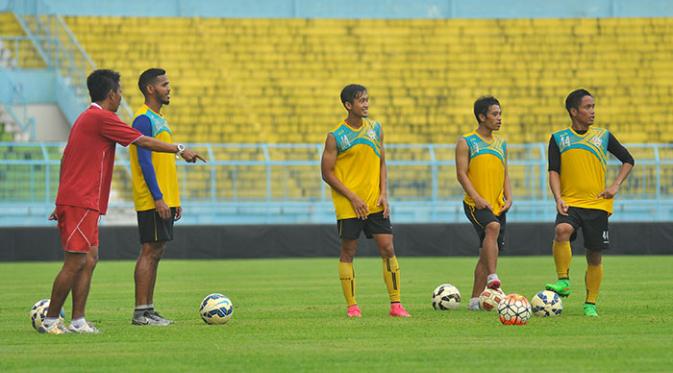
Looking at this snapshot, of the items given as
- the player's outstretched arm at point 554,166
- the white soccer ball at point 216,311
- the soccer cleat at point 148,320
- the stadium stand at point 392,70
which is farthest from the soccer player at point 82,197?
the stadium stand at point 392,70

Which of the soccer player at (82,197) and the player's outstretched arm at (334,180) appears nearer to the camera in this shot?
the soccer player at (82,197)

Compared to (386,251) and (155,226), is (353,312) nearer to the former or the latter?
(386,251)

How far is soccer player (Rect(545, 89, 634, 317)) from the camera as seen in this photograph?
11617mm

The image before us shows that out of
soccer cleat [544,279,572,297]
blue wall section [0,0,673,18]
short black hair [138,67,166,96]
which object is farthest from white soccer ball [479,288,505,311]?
blue wall section [0,0,673,18]

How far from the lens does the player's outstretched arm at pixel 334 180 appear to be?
37.7 feet

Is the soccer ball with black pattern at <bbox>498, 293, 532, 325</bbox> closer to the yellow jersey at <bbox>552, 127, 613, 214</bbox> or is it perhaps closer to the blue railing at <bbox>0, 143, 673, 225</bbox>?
the yellow jersey at <bbox>552, 127, 613, 214</bbox>

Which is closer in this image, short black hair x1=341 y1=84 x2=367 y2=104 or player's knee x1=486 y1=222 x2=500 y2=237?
short black hair x1=341 y1=84 x2=367 y2=104

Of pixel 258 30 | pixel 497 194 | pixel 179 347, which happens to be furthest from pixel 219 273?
pixel 258 30

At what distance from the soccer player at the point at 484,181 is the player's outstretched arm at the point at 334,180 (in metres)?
1.23

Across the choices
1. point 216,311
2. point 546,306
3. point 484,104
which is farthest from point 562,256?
point 216,311

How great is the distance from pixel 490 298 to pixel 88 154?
3912mm

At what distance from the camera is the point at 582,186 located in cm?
1172

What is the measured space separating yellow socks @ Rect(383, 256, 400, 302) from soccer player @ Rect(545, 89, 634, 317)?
133cm

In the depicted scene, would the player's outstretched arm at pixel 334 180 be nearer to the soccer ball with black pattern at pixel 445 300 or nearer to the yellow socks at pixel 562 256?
the soccer ball with black pattern at pixel 445 300
